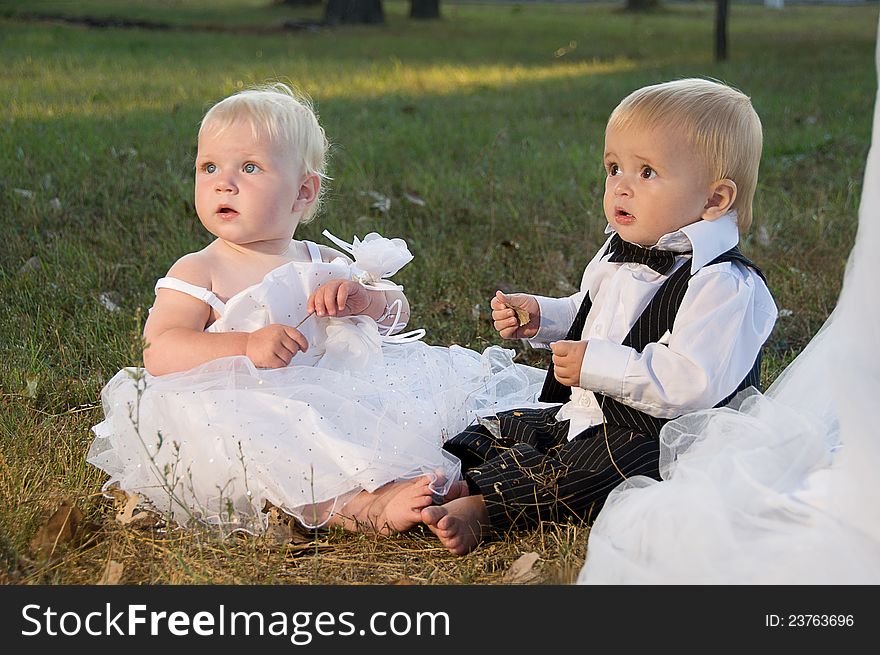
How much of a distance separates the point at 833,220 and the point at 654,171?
3.35m

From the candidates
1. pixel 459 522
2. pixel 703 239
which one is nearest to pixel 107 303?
pixel 459 522

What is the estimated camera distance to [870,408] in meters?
2.33

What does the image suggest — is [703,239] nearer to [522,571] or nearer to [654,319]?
[654,319]

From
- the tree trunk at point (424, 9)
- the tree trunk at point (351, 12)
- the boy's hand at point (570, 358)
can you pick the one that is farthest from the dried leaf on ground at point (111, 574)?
the tree trunk at point (424, 9)

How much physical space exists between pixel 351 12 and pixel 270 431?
66.4 ft

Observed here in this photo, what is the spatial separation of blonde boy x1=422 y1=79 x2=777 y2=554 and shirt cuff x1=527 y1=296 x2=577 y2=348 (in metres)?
0.24

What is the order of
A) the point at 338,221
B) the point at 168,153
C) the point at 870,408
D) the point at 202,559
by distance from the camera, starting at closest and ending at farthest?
the point at 870,408
the point at 202,559
the point at 338,221
the point at 168,153

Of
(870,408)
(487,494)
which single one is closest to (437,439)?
(487,494)

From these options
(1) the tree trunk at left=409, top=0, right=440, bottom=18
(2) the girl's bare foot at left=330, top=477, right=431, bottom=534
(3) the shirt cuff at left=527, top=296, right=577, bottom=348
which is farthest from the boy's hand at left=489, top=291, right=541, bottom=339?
(1) the tree trunk at left=409, top=0, right=440, bottom=18

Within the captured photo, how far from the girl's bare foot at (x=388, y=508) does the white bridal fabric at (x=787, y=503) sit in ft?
1.74

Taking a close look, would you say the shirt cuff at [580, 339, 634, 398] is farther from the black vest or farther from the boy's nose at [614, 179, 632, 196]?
the boy's nose at [614, 179, 632, 196]

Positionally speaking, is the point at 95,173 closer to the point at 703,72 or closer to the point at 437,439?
the point at 437,439

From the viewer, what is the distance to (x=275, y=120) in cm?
329

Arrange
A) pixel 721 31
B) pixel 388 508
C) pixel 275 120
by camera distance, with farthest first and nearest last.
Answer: pixel 721 31 < pixel 275 120 < pixel 388 508
